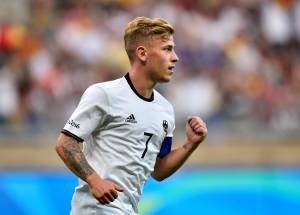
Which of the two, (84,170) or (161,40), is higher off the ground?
(161,40)

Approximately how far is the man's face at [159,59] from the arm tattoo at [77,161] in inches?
28.4

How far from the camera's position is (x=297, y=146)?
1195 centimetres

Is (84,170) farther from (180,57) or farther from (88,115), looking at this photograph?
(180,57)

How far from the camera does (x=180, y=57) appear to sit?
1295 cm

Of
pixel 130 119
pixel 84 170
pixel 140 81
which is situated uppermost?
pixel 140 81

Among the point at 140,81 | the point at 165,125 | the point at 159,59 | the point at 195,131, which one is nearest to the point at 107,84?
the point at 140,81

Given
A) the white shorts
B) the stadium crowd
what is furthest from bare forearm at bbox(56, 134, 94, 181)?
the stadium crowd

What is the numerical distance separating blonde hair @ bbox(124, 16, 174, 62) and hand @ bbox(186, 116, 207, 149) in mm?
607

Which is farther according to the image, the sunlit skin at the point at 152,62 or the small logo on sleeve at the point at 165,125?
the small logo on sleeve at the point at 165,125

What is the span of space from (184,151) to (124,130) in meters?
0.53

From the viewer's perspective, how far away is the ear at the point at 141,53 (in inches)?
227

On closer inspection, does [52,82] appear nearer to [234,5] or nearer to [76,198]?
[234,5]

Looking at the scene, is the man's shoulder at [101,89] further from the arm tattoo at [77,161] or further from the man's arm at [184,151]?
the man's arm at [184,151]

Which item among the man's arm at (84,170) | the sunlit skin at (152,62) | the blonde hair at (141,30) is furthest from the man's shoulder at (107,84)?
the man's arm at (84,170)
